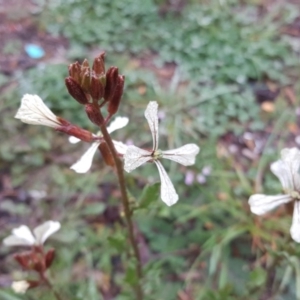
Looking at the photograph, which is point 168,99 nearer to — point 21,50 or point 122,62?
point 122,62

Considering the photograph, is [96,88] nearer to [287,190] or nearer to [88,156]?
[88,156]

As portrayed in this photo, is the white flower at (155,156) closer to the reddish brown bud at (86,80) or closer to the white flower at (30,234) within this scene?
the reddish brown bud at (86,80)

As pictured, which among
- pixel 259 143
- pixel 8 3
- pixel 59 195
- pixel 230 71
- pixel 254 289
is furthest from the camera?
pixel 8 3

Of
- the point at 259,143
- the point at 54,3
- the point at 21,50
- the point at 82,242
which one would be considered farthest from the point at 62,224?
the point at 54,3

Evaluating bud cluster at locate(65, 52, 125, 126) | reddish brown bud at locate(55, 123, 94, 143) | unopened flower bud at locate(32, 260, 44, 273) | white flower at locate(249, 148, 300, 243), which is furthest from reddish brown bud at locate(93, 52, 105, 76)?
unopened flower bud at locate(32, 260, 44, 273)

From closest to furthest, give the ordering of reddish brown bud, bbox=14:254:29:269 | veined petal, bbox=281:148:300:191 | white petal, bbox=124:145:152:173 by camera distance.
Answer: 1. white petal, bbox=124:145:152:173
2. veined petal, bbox=281:148:300:191
3. reddish brown bud, bbox=14:254:29:269

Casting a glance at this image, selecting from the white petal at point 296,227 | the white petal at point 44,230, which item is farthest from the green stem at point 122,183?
the white petal at point 296,227

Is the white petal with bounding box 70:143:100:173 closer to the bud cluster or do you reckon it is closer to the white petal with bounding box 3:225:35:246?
the bud cluster

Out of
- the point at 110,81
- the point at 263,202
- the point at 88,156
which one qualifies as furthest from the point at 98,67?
the point at 263,202
